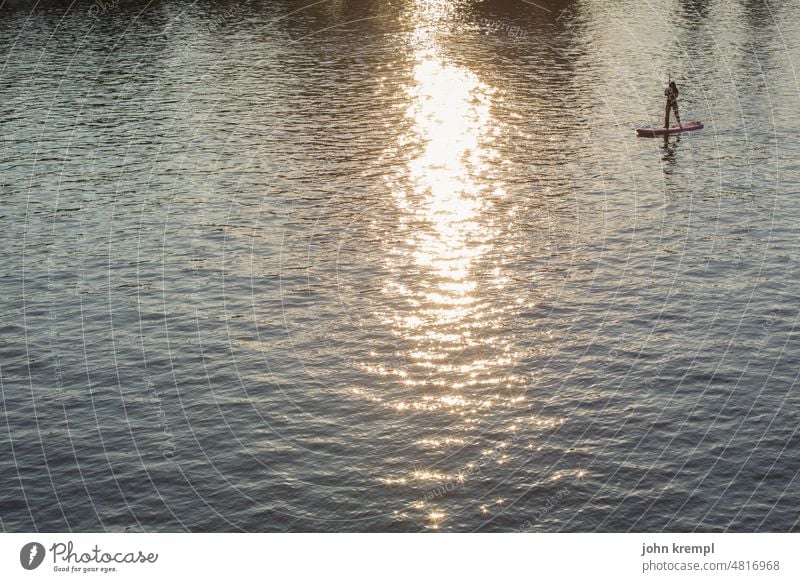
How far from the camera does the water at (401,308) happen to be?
63.8 m

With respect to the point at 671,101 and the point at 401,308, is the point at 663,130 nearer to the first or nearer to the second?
the point at 671,101

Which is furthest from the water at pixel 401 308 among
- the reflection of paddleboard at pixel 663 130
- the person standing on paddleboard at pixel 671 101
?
the person standing on paddleboard at pixel 671 101

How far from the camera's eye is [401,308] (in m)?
87.6

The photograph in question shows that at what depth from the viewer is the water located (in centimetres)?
6384

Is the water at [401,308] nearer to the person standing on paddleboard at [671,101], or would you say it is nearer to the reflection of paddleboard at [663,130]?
the reflection of paddleboard at [663,130]

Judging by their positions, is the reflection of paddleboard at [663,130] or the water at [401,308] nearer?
the water at [401,308]

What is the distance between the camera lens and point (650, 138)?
438 feet

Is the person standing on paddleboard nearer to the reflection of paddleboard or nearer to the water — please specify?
the reflection of paddleboard

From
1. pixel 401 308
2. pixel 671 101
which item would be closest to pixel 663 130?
pixel 671 101

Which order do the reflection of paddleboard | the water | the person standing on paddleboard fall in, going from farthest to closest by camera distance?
the reflection of paddleboard, the person standing on paddleboard, the water

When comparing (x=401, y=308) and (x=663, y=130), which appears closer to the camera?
(x=401, y=308)

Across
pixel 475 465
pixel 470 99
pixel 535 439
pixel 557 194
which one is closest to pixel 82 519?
pixel 475 465

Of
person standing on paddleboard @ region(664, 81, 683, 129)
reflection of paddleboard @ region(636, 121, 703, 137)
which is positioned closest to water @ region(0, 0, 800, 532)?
reflection of paddleboard @ region(636, 121, 703, 137)

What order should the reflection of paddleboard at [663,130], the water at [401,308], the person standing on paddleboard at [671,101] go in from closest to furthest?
the water at [401,308] → the person standing on paddleboard at [671,101] → the reflection of paddleboard at [663,130]
